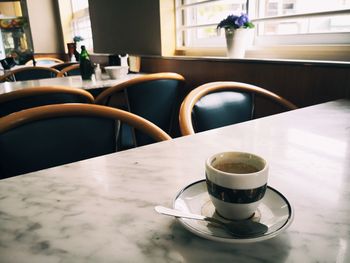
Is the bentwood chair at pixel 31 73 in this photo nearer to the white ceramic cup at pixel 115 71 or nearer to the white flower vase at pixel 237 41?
the white ceramic cup at pixel 115 71

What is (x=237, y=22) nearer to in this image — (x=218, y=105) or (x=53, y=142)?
(x=218, y=105)

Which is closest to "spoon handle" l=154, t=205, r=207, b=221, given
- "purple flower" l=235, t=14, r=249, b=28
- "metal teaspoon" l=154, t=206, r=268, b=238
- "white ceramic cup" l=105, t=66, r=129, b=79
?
"metal teaspoon" l=154, t=206, r=268, b=238

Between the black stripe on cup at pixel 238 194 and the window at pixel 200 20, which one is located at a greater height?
the window at pixel 200 20

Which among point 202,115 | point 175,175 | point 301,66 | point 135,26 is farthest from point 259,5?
point 175,175

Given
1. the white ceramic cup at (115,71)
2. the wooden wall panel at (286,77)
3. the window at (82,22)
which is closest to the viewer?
the wooden wall panel at (286,77)

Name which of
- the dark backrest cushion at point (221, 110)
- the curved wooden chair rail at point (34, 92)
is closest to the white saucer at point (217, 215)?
the dark backrest cushion at point (221, 110)

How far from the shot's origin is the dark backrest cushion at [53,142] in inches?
28.5

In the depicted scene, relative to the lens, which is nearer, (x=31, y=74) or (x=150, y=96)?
(x=150, y=96)

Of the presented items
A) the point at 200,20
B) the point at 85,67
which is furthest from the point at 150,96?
the point at 200,20

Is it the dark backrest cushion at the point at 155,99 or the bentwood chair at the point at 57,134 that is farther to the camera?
the dark backrest cushion at the point at 155,99

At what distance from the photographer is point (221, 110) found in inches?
44.9

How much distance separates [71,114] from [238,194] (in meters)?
0.59

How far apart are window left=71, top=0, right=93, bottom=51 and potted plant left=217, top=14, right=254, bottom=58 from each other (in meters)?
3.37

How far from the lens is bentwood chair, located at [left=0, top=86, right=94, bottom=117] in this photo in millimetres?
1112
